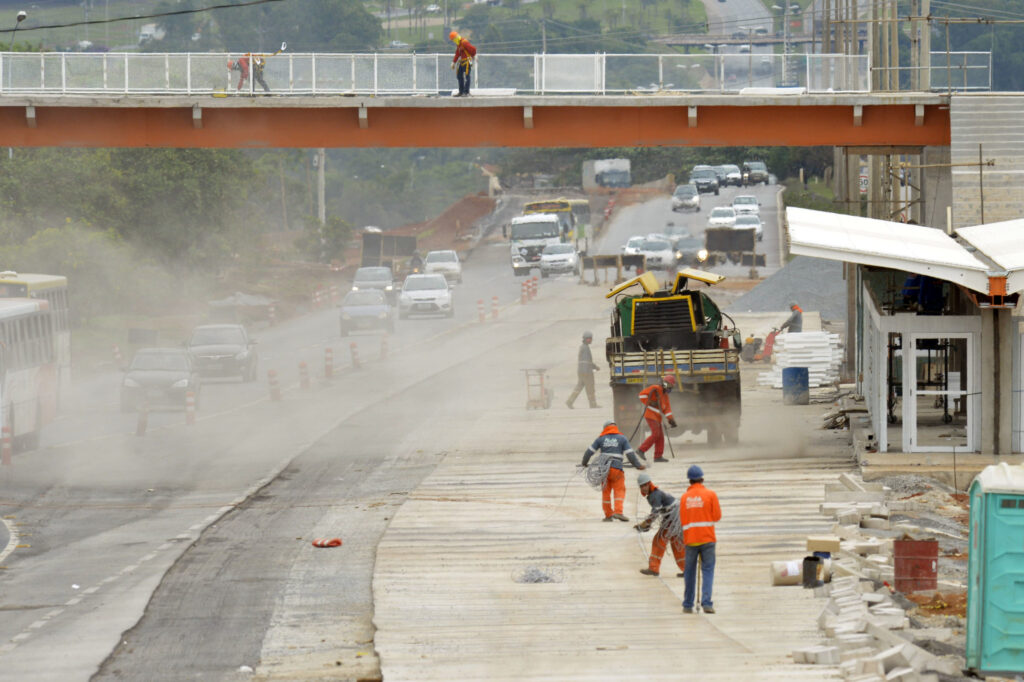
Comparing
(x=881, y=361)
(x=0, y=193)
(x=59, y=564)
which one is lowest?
(x=59, y=564)

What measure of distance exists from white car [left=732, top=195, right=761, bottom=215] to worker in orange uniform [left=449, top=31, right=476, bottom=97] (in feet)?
164

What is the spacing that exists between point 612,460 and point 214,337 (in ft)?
81.0

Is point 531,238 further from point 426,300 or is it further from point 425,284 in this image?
point 426,300

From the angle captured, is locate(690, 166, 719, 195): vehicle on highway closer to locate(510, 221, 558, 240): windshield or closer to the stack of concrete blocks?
locate(510, 221, 558, 240): windshield

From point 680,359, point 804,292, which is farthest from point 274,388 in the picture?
point 804,292

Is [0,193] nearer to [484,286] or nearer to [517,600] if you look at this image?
[484,286]

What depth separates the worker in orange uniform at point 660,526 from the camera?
16.6 m

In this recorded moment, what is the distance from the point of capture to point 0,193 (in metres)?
66.6

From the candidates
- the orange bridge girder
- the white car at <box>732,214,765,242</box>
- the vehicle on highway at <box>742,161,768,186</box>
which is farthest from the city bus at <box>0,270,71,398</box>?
the vehicle on highway at <box>742,161,768,186</box>

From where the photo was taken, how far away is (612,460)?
784 inches

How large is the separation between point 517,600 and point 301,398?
2299cm

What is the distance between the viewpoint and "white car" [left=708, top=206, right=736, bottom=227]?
261 feet

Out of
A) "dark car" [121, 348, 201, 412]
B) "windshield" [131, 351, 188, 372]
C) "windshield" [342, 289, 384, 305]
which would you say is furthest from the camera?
"windshield" [342, 289, 384, 305]

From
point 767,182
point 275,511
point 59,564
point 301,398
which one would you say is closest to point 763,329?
point 301,398
